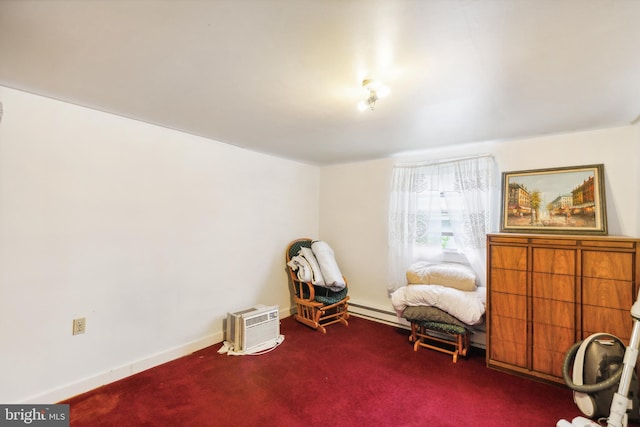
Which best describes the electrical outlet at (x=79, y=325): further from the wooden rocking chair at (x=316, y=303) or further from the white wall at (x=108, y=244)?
the wooden rocking chair at (x=316, y=303)

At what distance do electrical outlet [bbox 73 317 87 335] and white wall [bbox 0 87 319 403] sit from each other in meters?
0.03

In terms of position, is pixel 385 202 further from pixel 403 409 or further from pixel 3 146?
pixel 3 146

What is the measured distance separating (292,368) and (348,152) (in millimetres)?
2523

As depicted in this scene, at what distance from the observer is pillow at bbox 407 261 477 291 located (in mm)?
2863

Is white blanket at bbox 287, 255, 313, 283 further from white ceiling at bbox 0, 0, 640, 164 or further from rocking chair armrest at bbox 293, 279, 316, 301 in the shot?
white ceiling at bbox 0, 0, 640, 164

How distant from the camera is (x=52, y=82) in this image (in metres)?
1.80

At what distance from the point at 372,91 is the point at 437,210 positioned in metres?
2.02

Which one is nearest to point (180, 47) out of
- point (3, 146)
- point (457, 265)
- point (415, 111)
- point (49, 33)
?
point (49, 33)

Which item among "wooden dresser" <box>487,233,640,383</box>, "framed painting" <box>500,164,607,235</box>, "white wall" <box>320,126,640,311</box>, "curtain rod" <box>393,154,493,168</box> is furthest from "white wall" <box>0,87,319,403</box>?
"framed painting" <box>500,164,607,235</box>

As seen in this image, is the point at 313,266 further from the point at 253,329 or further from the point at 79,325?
the point at 79,325

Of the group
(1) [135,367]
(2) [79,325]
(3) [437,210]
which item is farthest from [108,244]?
(3) [437,210]

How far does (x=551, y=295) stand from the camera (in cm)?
228

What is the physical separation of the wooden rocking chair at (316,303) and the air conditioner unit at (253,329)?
1.67 feet

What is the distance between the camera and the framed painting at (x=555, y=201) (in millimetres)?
2461
